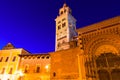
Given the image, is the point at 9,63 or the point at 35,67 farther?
the point at 9,63

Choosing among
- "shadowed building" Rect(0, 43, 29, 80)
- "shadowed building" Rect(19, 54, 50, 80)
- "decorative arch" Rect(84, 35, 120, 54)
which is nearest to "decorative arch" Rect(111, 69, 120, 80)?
"decorative arch" Rect(84, 35, 120, 54)

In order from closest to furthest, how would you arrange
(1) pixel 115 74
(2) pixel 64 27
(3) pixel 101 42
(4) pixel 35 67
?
(1) pixel 115 74, (3) pixel 101 42, (4) pixel 35 67, (2) pixel 64 27

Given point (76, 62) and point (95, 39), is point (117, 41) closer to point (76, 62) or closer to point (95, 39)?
point (95, 39)

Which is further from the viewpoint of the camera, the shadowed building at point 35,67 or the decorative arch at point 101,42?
the shadowed building at point 35,67

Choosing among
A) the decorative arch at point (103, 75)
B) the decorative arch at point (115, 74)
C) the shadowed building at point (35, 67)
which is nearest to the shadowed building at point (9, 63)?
the shadowed building at point (35, 67)

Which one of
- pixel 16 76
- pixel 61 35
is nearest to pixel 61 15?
pixel 61 35

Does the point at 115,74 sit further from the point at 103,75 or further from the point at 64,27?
the point at 64,27

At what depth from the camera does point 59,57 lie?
2038 cm

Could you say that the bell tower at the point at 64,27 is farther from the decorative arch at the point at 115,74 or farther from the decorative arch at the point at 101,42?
the decorative arch at the point at 115,74

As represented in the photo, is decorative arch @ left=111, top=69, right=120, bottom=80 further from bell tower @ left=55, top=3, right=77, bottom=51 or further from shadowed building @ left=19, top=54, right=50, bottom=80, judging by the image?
bell tower @ left=55, top=3, right=77, bottom=51

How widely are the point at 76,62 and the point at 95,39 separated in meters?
3.83

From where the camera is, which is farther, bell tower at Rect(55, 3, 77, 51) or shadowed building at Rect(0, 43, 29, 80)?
bell tower at Rect(55, 3, 77, 51)

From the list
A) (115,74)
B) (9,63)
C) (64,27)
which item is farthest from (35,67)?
(64,27)

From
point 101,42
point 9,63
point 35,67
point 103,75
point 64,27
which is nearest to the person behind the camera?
point 103,75
